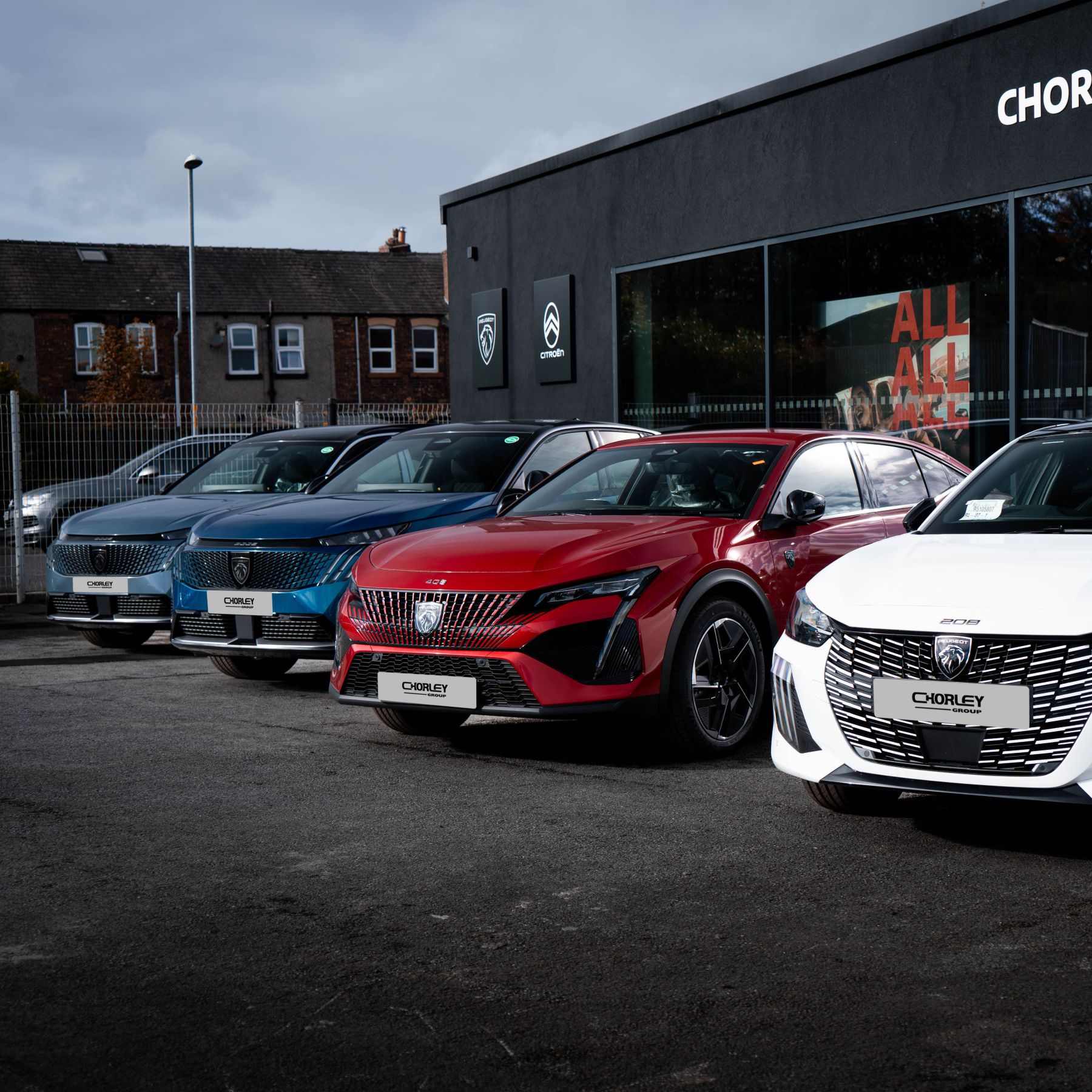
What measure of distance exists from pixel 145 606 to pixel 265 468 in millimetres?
1882

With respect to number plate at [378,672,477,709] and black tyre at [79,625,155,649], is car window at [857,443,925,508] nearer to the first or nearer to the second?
number plate at [378,672,477,709]

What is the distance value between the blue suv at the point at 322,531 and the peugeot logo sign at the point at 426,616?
1544mm

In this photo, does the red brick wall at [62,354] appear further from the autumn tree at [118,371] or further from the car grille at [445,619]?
the car grille at [445,619]

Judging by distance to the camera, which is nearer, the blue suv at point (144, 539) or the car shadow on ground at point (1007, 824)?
the car shadow on ground at point (1007, 824)

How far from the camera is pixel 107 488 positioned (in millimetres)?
16953

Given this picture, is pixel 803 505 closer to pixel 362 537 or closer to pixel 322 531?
pixel 362 537

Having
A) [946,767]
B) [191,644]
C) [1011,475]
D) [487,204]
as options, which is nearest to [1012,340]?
[1011,475]

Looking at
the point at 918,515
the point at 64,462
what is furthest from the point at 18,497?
the point at 918,515

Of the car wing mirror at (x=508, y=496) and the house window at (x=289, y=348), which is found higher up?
the house window at (x=289, y=348)

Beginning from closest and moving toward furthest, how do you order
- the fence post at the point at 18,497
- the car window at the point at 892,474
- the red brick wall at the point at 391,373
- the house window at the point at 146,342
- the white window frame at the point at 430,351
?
1. the car window at the point at 892,474
2. the fence post at the point at 18,497
3. the house window at the point at 146,342
4. the red brick wall at the point at 391,373
5. the white window frame at the point at 430,351

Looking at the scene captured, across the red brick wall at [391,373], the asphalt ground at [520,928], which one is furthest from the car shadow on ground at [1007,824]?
the red brick wall at [391,373]

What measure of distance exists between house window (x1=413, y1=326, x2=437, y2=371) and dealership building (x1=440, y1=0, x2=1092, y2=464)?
32776 millimetres

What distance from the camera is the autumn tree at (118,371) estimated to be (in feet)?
150

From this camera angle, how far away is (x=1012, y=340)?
1234cm
